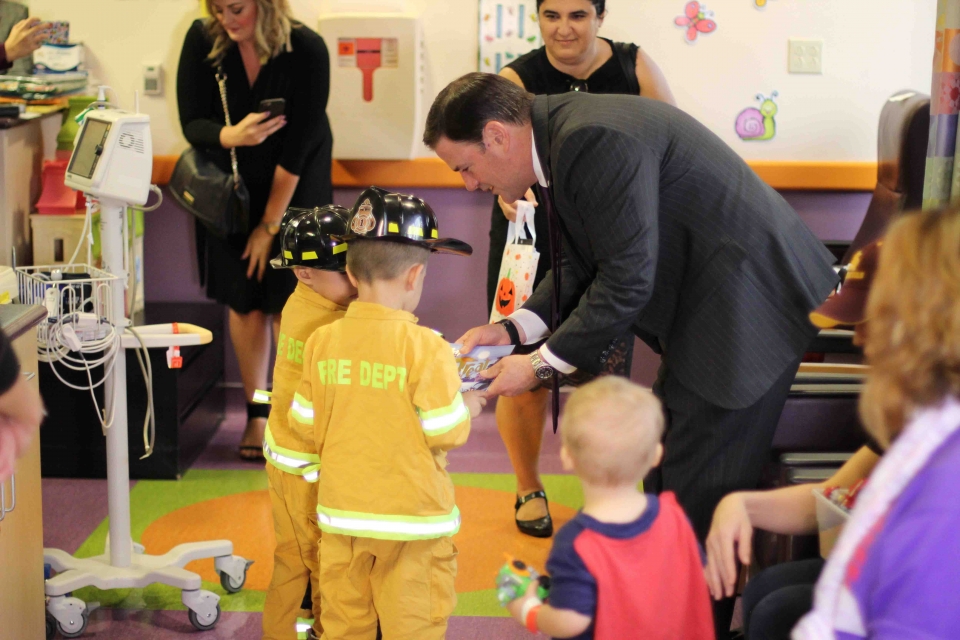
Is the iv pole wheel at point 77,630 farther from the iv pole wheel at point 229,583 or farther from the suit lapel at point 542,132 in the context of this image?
the suit lapel at point 542,132

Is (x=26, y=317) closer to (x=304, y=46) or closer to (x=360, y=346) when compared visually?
(x=360, y=346)

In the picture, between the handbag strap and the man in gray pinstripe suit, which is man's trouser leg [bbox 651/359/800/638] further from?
the handbag strap

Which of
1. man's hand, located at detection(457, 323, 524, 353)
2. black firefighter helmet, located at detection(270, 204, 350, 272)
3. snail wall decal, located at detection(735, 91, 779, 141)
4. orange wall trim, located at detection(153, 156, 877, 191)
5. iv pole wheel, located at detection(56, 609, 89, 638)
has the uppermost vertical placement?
snail wall decal, located at detection(735, 91, 779, 141)

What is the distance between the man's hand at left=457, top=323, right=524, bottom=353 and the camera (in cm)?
241

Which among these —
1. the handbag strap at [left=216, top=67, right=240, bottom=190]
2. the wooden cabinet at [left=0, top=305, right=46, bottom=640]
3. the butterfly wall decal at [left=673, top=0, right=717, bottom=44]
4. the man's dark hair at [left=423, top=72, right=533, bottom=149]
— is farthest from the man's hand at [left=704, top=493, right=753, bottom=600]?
the butterfly wall decal at [left=673, top=0, right=717, bottom=44]

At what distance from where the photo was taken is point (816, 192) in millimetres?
4215

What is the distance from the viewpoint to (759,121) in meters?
4.16

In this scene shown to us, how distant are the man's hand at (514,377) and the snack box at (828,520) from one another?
2.06 ft

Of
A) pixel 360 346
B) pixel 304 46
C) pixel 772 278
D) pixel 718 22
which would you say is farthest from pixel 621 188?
pixel 718 22

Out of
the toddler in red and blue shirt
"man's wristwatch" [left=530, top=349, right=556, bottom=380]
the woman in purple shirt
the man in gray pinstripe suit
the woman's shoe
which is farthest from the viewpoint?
the woman's shoe

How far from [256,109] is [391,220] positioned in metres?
1.75

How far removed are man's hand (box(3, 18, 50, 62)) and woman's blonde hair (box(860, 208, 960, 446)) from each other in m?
3.01

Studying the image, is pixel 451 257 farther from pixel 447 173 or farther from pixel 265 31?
pixel 265 31

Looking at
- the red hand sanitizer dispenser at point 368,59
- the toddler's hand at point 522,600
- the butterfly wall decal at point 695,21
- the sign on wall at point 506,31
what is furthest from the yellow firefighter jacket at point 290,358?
the butterfly wall decal at point 695,21
